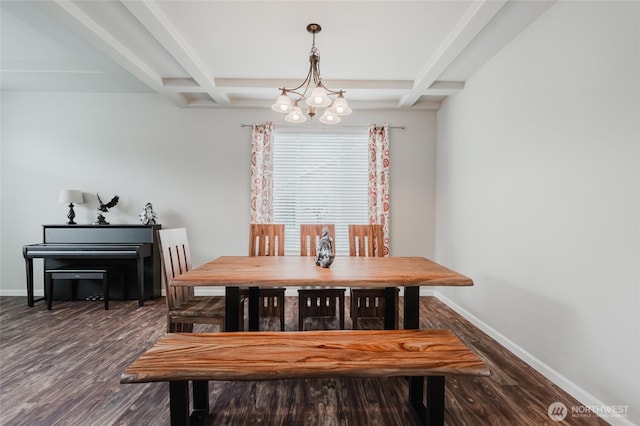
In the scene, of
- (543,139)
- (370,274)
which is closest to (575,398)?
(370,274)

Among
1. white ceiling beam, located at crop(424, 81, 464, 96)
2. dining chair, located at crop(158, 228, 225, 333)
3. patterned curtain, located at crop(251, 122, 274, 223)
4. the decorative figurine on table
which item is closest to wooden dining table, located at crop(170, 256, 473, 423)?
dining chair, located at crop(158, 228, 225, 333)

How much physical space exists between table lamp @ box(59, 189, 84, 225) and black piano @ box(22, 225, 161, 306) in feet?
0.66

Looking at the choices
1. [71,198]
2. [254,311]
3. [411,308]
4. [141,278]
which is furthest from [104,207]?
[411,308]

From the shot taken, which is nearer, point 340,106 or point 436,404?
point 436,404

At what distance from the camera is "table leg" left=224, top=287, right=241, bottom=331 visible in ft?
5.98

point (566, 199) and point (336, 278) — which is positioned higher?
point (566, 199)

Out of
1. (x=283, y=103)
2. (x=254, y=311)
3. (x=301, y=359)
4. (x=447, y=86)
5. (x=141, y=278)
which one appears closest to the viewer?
(x=301, y=359)

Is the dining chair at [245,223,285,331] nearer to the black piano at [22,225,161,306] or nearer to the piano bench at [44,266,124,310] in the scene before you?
the black piano at [22,225,161,306]

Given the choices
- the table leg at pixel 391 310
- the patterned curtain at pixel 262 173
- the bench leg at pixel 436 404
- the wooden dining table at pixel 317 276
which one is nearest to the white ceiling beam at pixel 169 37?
the patterned curtain at pixel 262 173

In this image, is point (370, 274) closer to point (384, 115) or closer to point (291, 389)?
point (291, 389)

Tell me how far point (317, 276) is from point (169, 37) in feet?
7.49

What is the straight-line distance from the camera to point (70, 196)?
11.8ft

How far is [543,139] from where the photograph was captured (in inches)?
81.0

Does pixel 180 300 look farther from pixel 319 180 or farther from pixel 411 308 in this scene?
pixel 319 180
